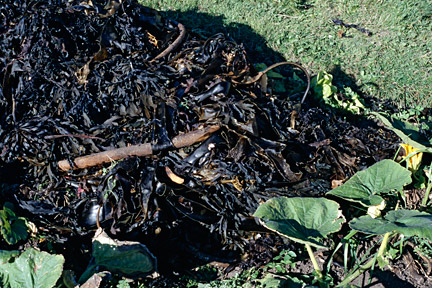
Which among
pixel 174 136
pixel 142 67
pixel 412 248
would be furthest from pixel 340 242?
pixel 142 67

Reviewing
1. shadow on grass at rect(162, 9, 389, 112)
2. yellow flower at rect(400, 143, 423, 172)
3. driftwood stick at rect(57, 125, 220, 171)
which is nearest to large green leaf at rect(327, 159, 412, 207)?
yellow flower at rect(400, 143, 423, 172)

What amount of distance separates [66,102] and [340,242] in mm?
2333

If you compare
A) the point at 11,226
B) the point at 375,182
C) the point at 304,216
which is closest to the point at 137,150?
the point at 11,226

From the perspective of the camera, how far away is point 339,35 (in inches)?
200

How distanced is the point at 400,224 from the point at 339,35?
9.85 feet

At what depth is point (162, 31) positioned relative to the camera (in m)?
4.23

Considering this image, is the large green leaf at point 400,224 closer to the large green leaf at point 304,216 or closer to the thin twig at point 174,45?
the large green leaf at point 304,216

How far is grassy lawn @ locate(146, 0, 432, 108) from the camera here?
4.68 meters

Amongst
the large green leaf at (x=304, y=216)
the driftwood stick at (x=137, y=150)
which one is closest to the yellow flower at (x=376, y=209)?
the large green leaf at (x=304, y=216)

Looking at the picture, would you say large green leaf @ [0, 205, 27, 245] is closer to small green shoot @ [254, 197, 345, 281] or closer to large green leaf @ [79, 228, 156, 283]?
large green leaf @ [79, 228, 156, 283]

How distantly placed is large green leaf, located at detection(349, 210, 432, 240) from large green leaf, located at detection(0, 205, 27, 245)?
7.17 feet

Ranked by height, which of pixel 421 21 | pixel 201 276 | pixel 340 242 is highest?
pixel 421 21

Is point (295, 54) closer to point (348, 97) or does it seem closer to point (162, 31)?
point (348, 97)

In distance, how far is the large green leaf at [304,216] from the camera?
2.68 m
